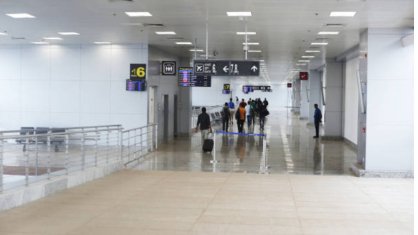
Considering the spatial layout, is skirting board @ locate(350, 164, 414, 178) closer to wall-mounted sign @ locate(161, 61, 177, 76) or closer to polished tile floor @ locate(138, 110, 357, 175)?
polished tile floor @ locate(138, 110, 357, 175)

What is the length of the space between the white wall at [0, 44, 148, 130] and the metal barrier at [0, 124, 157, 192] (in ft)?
3.39

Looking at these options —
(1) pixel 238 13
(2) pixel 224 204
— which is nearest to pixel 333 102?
(1) pixel 238 13

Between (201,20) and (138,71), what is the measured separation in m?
6.03

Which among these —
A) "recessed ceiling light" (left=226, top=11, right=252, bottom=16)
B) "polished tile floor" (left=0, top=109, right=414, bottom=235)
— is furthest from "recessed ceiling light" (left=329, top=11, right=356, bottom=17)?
"polished tile floor" (left=0, top=109, right=414, bottom=235)

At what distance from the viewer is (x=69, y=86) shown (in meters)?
18.9

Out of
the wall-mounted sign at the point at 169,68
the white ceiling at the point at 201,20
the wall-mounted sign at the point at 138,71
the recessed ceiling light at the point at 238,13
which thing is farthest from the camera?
the wall-mounted sign at the point at 169,68

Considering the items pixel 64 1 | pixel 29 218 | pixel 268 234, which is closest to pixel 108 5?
pixel 64 1

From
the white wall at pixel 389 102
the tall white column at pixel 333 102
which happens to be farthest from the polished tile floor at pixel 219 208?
the tall white column at pixel 333 102

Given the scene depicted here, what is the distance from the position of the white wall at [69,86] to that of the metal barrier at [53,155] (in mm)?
1033

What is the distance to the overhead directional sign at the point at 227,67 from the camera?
1429cm

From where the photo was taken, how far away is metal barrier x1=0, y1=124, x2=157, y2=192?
8945mm

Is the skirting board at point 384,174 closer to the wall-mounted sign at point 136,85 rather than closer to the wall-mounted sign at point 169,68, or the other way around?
the wall-mounted sign at point 136,85

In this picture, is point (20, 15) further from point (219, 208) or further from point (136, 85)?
point (219, 208)

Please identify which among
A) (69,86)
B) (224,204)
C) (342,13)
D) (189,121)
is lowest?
(224,204)
